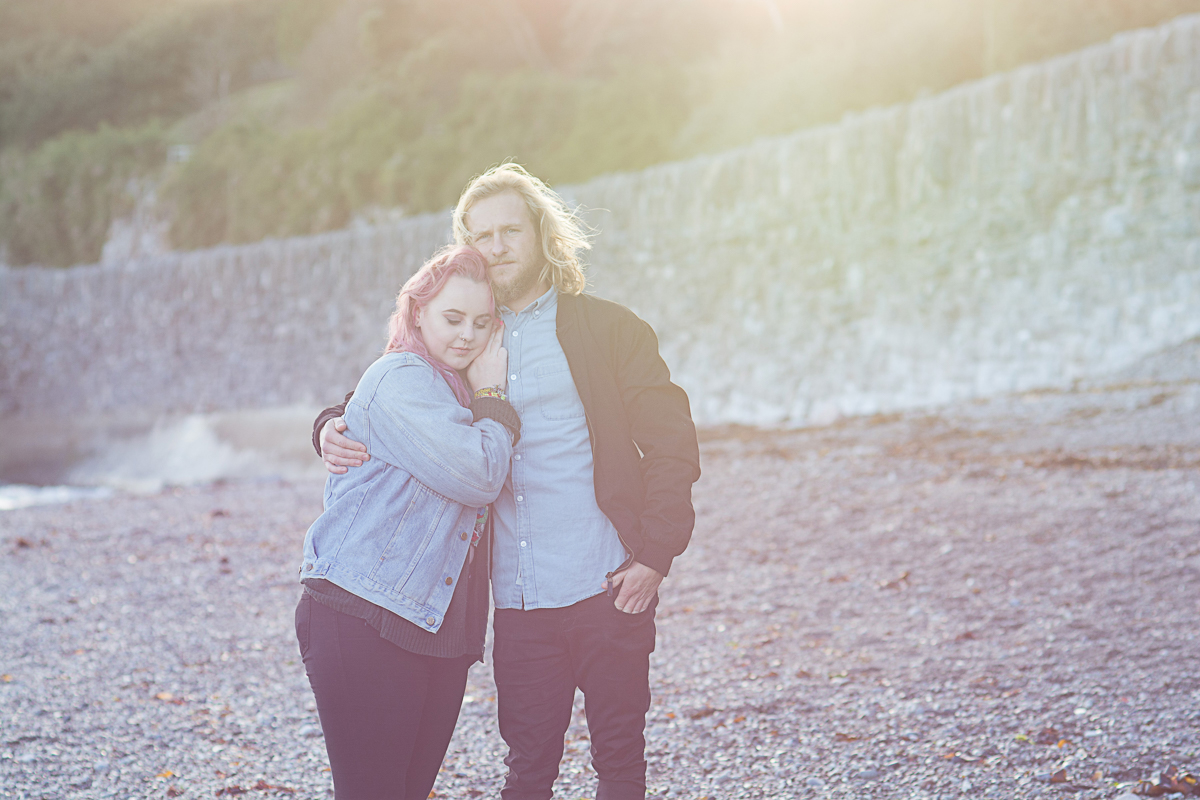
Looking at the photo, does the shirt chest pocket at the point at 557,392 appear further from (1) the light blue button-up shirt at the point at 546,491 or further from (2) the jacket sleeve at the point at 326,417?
(2) the jacket sleeve at the point at 326,417

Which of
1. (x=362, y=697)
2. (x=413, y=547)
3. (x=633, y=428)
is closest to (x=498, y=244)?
(x=633, y=428)

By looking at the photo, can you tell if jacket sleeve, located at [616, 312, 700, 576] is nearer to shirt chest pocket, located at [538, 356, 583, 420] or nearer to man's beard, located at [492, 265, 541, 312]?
shirt chest pocket, located at [538, 356, 583, 420]

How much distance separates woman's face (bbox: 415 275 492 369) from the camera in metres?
1.92

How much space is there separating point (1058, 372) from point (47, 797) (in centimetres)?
811

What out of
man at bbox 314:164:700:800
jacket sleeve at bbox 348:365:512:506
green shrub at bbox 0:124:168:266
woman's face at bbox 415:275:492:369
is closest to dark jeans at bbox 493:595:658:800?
man at bbox 314:164:700:800

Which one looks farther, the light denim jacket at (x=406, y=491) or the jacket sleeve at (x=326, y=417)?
the jacket sleeve at (x=326, y=417)

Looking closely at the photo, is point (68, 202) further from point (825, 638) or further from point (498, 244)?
point (498, 244)

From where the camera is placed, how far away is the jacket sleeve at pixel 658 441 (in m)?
1.98

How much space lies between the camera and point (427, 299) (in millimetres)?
1933

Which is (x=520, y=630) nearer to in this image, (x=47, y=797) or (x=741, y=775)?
(x=741, y=775)

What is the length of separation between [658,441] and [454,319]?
0.51m

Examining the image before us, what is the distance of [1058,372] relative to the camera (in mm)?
8273

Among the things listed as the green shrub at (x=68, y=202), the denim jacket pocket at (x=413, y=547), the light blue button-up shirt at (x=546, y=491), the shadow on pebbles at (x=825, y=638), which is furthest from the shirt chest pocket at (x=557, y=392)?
the green shrub at (x=68, y=202)

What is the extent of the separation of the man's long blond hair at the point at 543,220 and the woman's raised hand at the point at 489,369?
0.25m
